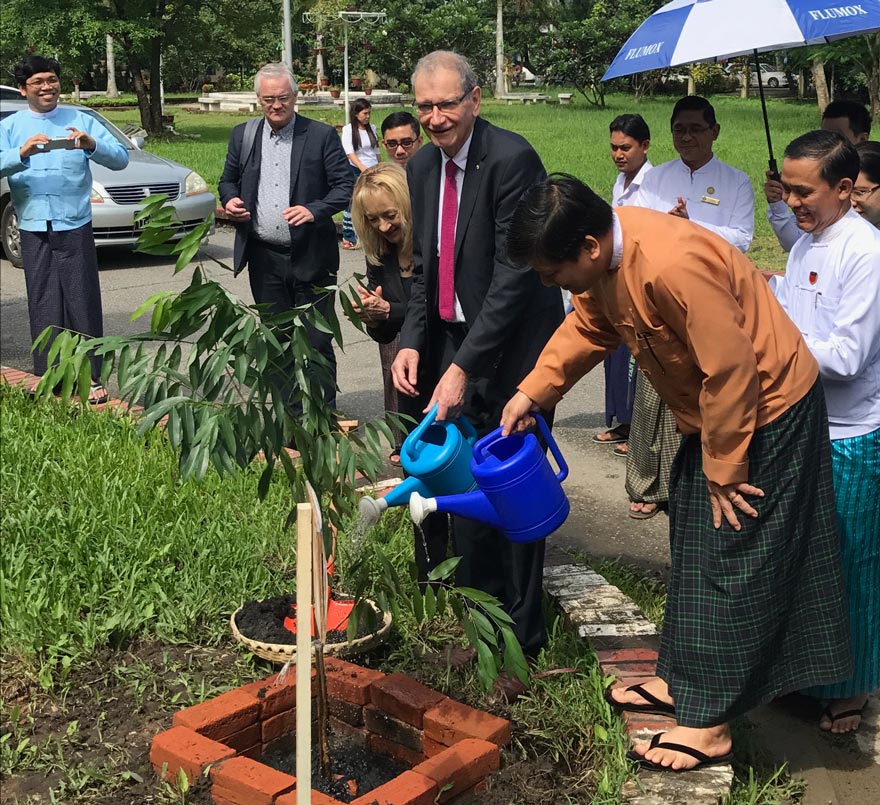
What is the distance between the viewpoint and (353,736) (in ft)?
12.1

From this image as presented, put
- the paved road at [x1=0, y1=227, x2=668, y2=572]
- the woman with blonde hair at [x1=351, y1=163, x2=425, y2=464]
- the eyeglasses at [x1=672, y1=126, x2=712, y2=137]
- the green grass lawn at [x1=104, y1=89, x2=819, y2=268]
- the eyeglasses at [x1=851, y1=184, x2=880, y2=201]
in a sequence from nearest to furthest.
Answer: the eyeglasses at [x1=851, y1=184, x2=880, y2=201], the woman with blonde hair at [x1=351, y1=163, x2=425, y2=464], the paved road at [x1=0, y1=227, x2=668, y2=572], the eyeglasses at [x1=672, y1=126, x2=712, y2=137], the green grass lawn at [x1=104, y1=89, x2=819, y2=268]

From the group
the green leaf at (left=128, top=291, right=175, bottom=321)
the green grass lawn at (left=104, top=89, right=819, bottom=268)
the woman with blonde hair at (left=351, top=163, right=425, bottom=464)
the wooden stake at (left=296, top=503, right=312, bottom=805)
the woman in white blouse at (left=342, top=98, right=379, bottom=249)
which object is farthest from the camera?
the green grass lawn at (left=104, top=89, right=819, bottom=268)

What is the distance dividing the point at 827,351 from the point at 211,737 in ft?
6.89

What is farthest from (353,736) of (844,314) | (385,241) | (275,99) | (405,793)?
(275,99)

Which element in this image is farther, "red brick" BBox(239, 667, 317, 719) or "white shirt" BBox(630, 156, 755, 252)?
"white shirt" BBox(630, 156, 755, 252)

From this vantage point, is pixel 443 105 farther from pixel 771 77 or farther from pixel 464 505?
pixel 771 77

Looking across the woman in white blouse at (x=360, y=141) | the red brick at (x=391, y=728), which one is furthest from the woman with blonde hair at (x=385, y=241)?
the woman in white blouse at (x=360, y=141)

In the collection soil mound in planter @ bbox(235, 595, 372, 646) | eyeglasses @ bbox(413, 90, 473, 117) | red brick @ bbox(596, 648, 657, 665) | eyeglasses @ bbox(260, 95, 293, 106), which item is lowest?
red brick @ bbox(596, 648, 657, 665)

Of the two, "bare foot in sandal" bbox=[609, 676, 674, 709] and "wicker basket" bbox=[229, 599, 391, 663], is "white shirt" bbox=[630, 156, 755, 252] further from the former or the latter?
"wicker basket" bbox=[229, 599, 391, 663]

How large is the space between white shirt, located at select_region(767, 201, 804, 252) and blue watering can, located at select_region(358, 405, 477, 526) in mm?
2596

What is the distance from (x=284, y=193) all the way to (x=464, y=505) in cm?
353

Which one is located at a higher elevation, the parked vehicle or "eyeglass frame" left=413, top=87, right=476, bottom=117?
the parked vehicle

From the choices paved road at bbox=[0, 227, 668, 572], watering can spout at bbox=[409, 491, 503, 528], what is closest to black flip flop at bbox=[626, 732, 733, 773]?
watering can spout at bbox=[409, 491, 503, 528]

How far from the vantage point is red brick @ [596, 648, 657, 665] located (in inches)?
151
